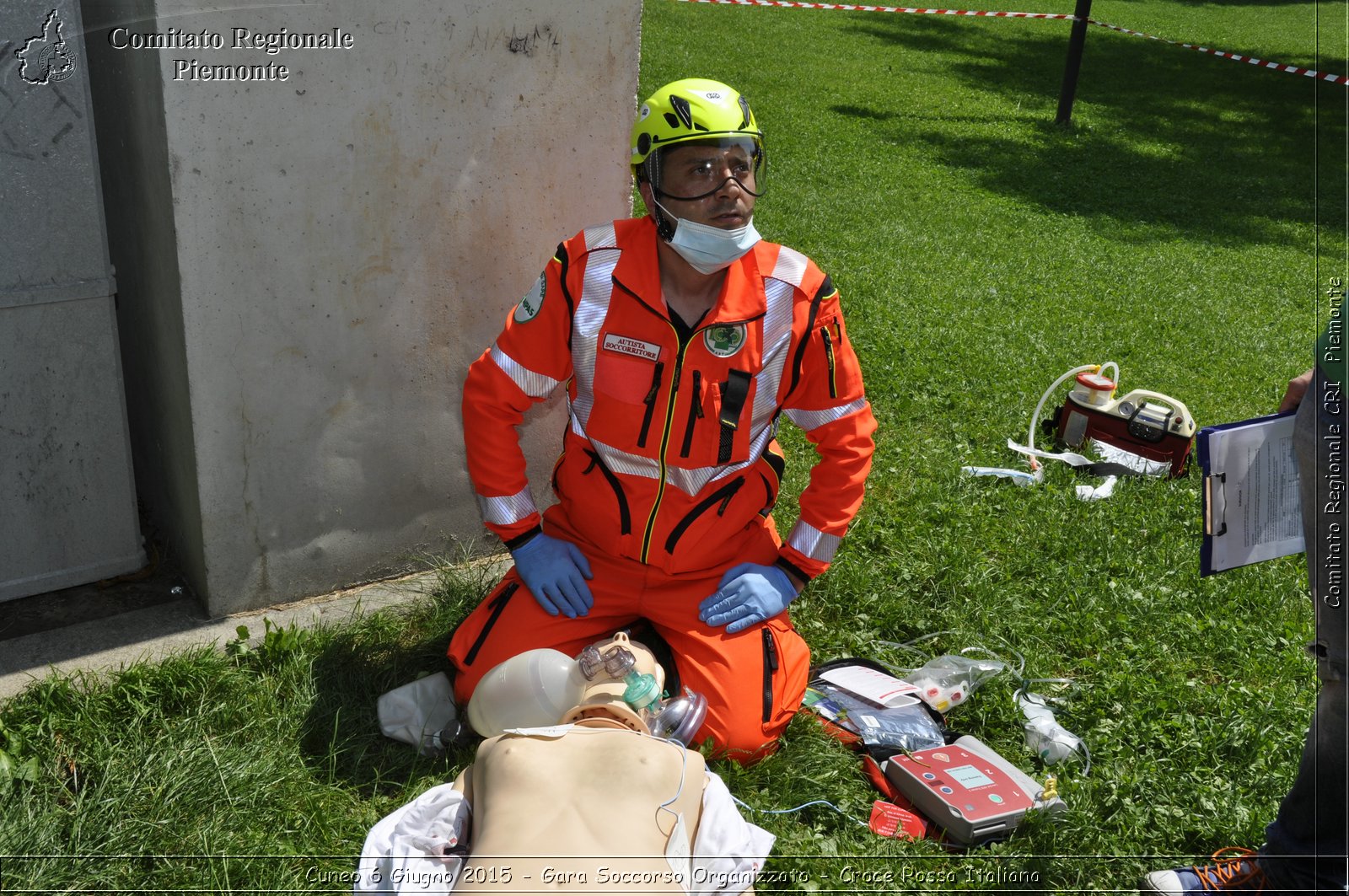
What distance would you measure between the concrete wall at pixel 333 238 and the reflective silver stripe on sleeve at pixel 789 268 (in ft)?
3.14

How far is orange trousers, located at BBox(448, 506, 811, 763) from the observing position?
3609 millimetres

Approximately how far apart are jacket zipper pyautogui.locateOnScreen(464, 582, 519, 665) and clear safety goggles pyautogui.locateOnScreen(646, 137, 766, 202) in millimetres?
1384

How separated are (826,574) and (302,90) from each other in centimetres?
258

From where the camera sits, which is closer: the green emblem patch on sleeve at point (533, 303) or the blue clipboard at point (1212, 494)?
the blue clipboard at point (1212, 494)

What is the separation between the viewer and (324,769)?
3455 millimetres

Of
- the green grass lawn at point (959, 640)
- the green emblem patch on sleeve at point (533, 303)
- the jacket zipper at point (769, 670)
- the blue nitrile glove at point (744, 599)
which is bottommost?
the green grass lawn at point (959, 640)

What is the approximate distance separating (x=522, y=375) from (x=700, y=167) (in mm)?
846

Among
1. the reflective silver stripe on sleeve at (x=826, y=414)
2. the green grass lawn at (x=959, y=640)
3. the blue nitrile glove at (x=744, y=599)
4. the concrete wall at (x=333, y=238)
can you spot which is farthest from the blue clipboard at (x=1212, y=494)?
the concrete wall at (x=333, y=238)

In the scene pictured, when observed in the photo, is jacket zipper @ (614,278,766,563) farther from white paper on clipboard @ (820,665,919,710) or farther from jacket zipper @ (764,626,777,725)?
white paper on clipboard @ (820,665,919,710)

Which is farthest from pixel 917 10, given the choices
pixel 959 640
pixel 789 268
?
pixel 789 268

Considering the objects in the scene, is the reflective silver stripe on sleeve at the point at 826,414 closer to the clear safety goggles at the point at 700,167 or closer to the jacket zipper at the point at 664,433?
the jacket zipper at the point at 664,433

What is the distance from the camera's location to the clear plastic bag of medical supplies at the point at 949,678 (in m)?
3.94

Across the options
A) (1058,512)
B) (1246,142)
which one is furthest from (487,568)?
(1246,142)

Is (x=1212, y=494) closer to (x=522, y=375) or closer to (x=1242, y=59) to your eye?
(x=522, y=375)
